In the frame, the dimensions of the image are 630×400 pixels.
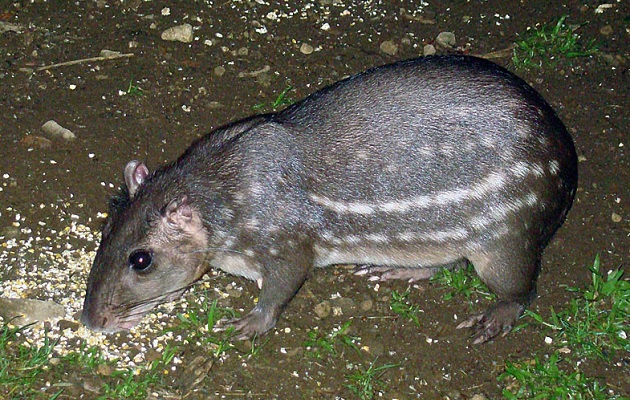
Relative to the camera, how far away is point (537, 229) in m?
4.66

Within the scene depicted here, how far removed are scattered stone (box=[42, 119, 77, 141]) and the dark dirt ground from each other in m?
0.05

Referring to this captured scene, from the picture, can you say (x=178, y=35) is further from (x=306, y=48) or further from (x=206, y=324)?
(x=206, y=324)

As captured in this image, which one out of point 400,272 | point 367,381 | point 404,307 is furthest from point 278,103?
point 367,381

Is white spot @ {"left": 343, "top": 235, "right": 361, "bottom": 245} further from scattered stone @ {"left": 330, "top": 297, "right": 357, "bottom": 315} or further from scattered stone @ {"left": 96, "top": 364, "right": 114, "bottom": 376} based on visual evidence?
scattered stone @ {"left": 96, "top": 364, "right": 114, "bottom": 376}

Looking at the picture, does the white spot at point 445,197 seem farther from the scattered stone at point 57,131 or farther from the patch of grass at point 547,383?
the scattered stone at point 57,131

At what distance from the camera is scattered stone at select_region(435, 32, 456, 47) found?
6453 millimetres

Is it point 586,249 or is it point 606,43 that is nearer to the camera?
point 586,249

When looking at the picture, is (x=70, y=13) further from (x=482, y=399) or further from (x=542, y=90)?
(x=482, y=399)

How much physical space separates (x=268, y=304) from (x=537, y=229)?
4.46 ft

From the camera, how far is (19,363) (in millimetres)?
4578

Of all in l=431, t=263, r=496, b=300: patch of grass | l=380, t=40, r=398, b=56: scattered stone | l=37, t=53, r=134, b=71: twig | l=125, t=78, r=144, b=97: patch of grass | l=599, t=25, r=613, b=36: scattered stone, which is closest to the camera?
l=431, t=263, r=496, b=300: patch of grass

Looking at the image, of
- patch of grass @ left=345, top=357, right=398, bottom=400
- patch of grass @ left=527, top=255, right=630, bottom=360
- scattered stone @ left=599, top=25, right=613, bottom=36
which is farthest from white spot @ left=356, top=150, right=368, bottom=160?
scattered stone @ left=599, top=25, right=613, bottom=36

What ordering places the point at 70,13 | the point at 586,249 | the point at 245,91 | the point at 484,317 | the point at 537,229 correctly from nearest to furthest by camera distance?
the point at 537,229 < the point at 484,317 < the point at 586,249 < the point at 245,91 < the point at 70,13

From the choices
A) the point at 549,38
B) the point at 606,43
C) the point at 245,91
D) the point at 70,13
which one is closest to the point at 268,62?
the point at 245,91
